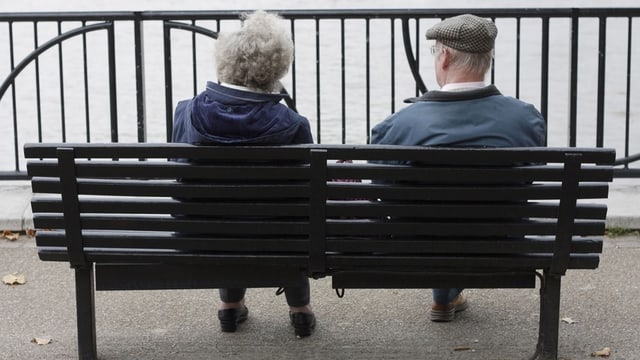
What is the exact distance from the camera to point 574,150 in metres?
4.04

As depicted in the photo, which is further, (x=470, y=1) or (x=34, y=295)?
(x=470, y=1)

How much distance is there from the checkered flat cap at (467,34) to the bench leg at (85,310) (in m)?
1.55

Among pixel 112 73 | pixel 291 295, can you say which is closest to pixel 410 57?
pixel 112 73

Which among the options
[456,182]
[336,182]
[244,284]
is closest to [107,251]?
[244,284]

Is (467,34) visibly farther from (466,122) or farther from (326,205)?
(326,205)

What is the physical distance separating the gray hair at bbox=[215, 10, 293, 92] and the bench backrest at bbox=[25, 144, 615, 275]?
1.09 ft

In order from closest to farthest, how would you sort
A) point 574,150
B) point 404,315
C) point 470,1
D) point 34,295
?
point 574,150 < point 404,315 < point 34,295 < point 470,1

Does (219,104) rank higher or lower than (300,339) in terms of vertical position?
higher

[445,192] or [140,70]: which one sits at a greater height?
[140,70]

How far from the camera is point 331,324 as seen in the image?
16.3 feet

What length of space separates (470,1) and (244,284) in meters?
6.93

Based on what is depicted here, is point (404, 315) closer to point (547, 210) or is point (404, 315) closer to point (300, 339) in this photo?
point (300, 339)

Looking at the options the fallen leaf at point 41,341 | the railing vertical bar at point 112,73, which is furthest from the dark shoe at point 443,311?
the railing vertical bar at point 112,73

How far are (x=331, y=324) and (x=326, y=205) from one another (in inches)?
39.6
